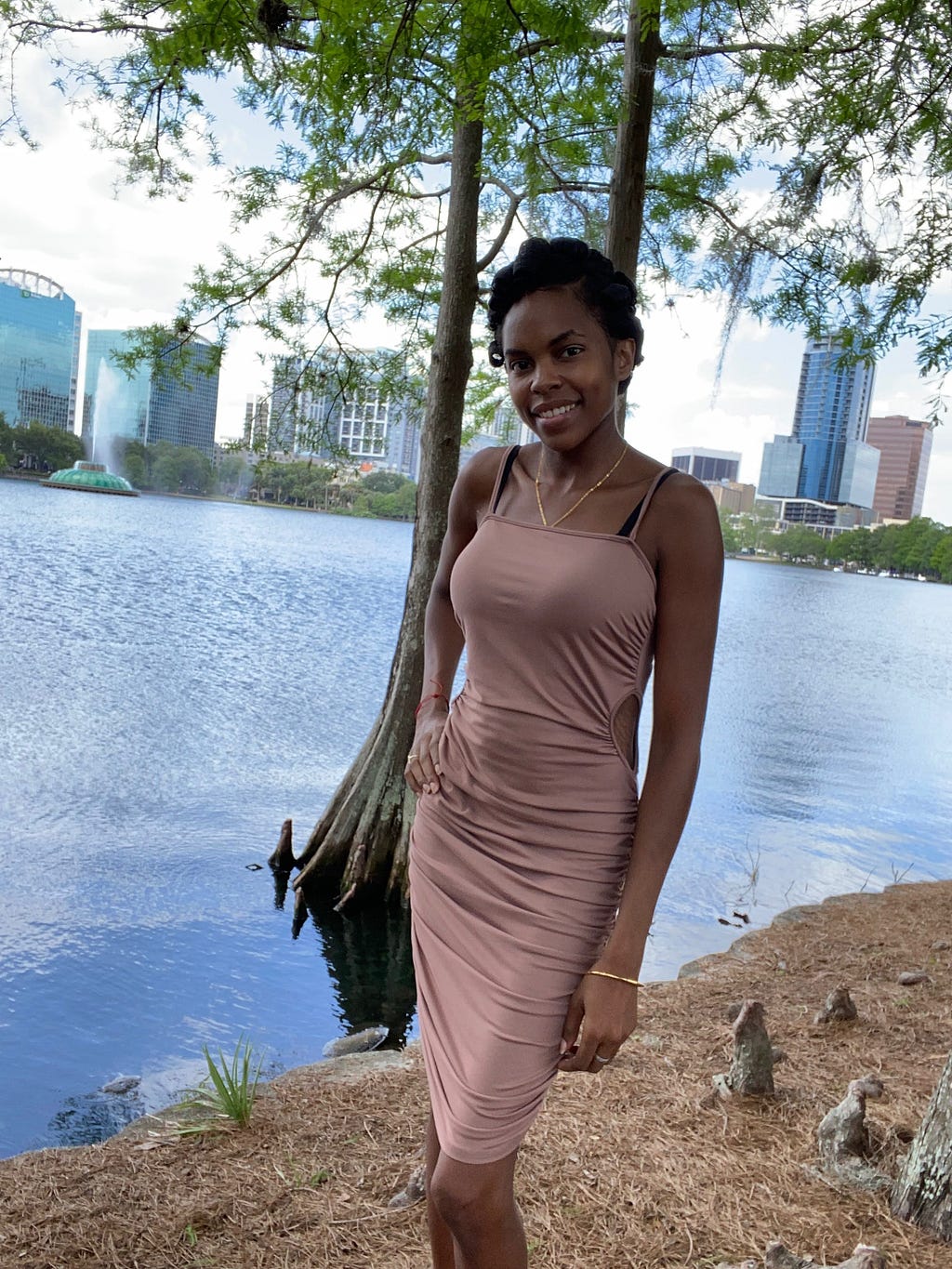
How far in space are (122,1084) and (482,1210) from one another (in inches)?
191

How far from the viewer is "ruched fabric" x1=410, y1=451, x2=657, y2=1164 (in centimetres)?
183

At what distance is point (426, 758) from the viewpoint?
6.91 feet

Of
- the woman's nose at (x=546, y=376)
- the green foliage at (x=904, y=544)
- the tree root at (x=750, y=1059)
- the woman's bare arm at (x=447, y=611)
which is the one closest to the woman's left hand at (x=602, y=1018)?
the woman's bare arm at (x=447, y=611)

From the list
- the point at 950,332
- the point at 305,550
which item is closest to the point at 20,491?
the point at 305,550

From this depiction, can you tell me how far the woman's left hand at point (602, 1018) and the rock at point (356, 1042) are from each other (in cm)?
485

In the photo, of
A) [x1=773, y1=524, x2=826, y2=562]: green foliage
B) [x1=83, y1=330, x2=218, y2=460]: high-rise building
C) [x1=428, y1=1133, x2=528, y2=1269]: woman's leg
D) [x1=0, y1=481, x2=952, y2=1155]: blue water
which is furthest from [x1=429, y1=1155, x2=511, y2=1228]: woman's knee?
[x1=773, y1=524, x2=826, y2=562]: green foliage

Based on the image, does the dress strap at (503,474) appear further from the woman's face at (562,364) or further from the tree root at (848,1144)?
the tree root at (848,1144)

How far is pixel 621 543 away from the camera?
6.12 feet

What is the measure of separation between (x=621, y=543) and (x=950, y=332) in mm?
4681

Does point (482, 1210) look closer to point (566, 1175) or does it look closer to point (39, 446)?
point (566, 1175)

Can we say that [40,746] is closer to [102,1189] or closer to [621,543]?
[102,1189]

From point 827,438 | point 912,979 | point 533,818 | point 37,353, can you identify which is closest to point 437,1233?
point 533,818

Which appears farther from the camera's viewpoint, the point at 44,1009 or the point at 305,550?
the point at 305,550

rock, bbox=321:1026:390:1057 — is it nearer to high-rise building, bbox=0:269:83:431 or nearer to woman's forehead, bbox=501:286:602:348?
woman's forehead, bbox=501:286:602:348
